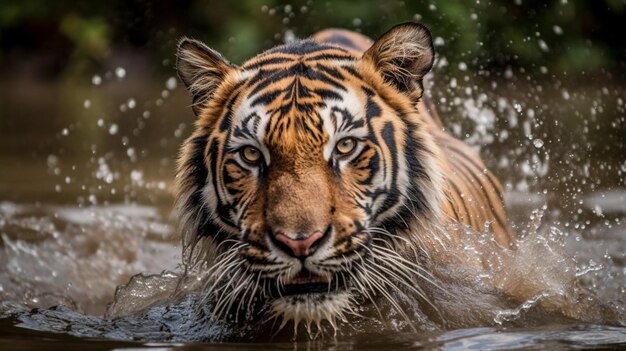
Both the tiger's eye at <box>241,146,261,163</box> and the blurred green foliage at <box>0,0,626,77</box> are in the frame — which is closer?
the tiger's eye at <box>241,146,261,163</box>

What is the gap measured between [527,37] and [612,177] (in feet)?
10.0

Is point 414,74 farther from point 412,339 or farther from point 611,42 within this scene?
point 611,42

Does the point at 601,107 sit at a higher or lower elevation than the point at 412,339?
higher

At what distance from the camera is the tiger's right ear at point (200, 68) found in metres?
2.53

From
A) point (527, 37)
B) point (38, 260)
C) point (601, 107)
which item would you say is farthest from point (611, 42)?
point (38, 260)

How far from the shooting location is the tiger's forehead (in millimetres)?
2264

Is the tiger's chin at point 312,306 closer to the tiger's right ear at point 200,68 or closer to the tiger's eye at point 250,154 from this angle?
the tiger's eye at point 250,154

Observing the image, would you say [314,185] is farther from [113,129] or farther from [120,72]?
[120,72]

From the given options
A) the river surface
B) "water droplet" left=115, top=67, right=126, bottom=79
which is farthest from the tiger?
"water droplet" left=115, top=67, right=126, bottom=79

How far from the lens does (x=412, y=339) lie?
231 cm

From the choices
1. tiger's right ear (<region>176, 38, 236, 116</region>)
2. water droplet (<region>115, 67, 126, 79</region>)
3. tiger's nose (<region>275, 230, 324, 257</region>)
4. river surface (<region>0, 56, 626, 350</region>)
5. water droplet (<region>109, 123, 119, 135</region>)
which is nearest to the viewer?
tiger's nose (<region>275, 230, 324, 257</region>)

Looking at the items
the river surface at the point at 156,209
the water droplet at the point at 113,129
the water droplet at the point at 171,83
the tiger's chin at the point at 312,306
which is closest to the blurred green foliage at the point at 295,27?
the water droplet at the point at 171,83

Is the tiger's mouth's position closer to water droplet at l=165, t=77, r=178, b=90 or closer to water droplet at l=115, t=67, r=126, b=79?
water droplet at l=165, t=77, r=178, b=90

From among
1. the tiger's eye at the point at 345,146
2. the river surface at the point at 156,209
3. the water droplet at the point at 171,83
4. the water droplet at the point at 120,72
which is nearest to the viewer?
the tiger's eye at the point at 345,146
